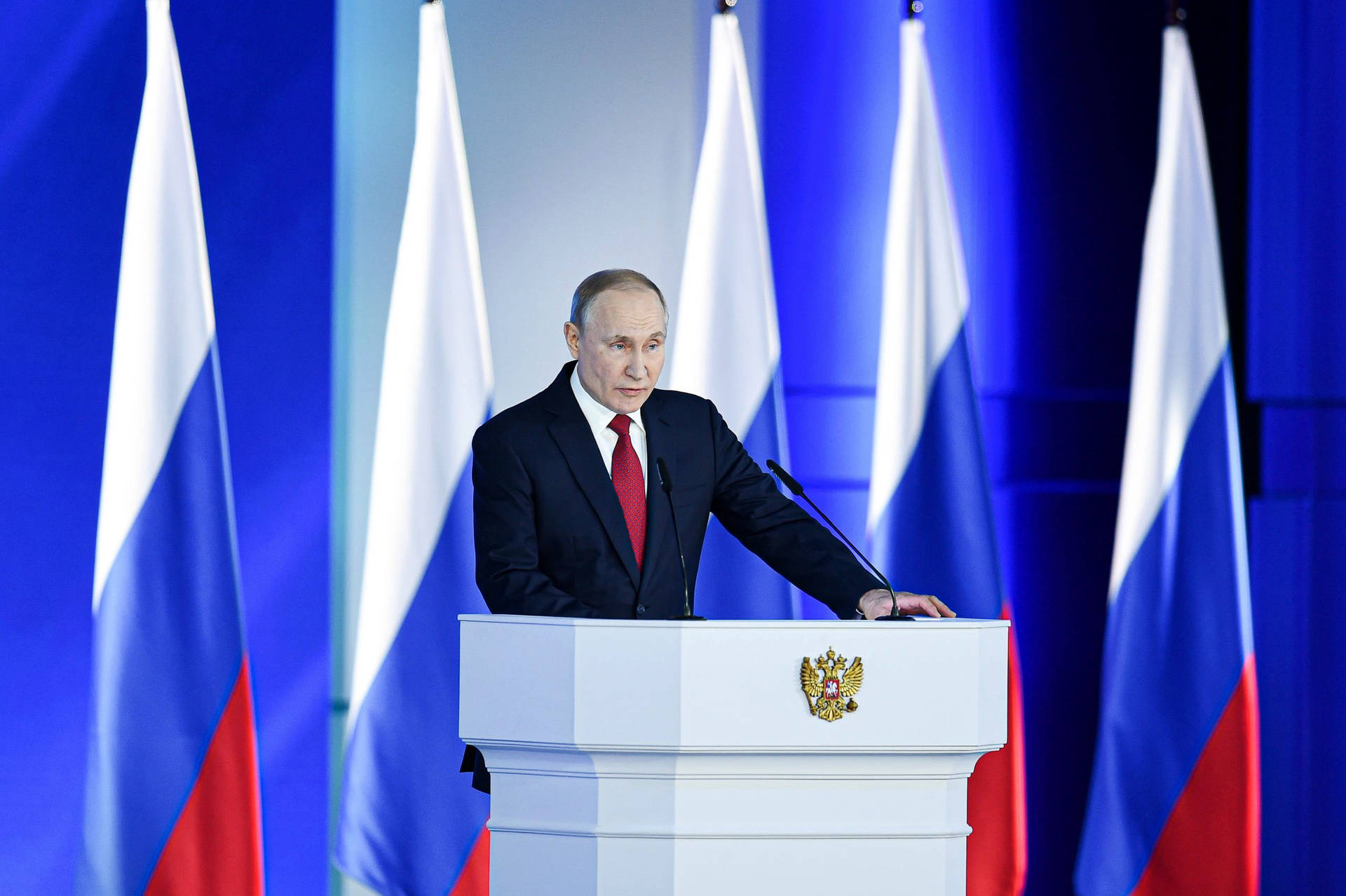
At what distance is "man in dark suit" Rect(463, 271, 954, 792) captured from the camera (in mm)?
2195

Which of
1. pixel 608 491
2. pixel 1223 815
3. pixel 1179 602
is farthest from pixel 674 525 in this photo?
pixel 1223 815

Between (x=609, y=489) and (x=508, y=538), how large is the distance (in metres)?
0.17

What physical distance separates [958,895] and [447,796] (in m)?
1.81

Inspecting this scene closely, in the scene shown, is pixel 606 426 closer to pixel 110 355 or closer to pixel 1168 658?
pixel 110 355

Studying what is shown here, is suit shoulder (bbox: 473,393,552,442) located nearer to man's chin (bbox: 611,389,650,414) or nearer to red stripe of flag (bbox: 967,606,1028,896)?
man's chin (bbox: 611,389,650,414)

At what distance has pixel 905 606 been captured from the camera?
2096 mm

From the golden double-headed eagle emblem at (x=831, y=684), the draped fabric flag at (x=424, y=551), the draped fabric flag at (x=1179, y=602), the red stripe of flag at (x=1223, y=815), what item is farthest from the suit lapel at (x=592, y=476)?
the red stripe of flag at (x=1223, y=815)

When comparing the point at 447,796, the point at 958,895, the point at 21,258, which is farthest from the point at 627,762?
the point at 21,258

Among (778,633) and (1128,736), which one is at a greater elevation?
(778,633)

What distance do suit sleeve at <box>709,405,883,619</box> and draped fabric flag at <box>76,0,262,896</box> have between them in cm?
135

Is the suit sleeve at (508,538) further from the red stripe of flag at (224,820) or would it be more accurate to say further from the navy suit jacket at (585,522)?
the red stripe of flag at (224,820)

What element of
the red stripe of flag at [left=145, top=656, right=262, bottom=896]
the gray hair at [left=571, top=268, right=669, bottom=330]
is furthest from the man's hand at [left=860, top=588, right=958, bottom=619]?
the red stripe of flag at [left=145, top=656, right=262, bottom=896]

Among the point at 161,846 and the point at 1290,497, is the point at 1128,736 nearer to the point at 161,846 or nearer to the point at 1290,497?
the point at 1290,497

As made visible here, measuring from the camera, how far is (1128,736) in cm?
364
